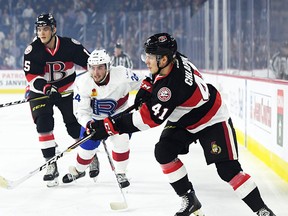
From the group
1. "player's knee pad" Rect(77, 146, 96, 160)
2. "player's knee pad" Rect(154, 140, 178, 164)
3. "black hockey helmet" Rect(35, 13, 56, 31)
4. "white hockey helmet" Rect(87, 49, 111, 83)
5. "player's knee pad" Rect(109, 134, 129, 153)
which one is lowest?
"player's knee pad" Rect(77, 146, 96, 160)

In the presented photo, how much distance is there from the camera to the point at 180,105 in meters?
2.80

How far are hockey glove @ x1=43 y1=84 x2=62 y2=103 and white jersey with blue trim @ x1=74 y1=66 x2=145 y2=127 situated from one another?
398 millimetres

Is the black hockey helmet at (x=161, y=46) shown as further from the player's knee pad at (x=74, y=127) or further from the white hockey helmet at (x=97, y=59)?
the player's knee pad at (x=74, y=127)

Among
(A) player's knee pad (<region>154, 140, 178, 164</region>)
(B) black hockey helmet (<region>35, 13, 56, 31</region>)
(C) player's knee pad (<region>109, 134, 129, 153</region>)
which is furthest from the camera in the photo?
(B) black hockey helmet (<region>35, 13, 56, 31</region>)

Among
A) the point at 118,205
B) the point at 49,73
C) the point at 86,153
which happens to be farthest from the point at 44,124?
the point at 118,205

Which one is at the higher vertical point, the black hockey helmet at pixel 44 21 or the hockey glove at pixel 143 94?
the black hockey helmet at pixel 44 21

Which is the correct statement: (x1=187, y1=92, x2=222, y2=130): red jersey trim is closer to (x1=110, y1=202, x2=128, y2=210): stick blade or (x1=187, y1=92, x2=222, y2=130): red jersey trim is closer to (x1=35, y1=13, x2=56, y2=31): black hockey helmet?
(x1=110, y1=202, x2=128, y2=210): stick blade

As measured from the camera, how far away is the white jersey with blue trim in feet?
12.4

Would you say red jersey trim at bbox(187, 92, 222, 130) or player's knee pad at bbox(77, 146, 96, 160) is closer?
red jersey trim at bbox(187, 92, 222, 130)

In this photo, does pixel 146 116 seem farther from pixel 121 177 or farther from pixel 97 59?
pixel 121 177

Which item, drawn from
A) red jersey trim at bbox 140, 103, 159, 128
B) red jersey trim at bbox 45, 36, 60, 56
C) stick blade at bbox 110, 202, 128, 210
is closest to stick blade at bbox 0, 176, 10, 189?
stick blade at bbox 110, 202, 128, 210

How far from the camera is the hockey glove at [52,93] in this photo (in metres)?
4.19

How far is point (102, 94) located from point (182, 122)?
1.00 metres

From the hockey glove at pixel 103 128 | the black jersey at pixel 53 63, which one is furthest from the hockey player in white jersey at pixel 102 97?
the hockey glove at pixel 103 128
